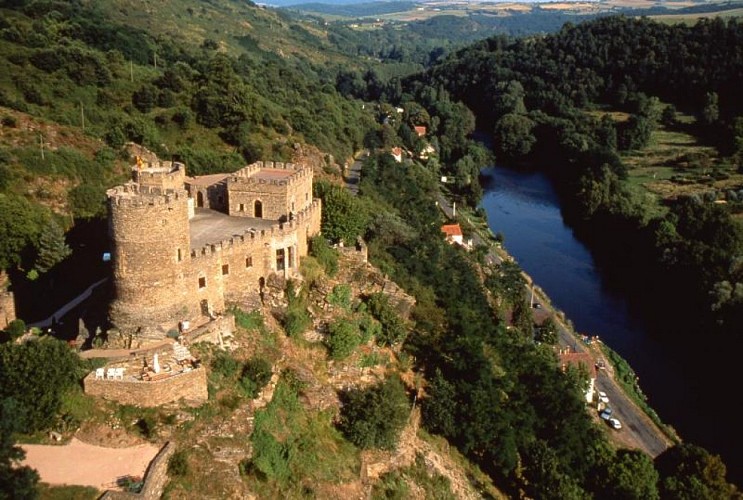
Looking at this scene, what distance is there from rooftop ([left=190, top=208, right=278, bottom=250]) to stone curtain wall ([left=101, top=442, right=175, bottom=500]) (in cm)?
797

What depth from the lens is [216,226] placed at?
2914 cm

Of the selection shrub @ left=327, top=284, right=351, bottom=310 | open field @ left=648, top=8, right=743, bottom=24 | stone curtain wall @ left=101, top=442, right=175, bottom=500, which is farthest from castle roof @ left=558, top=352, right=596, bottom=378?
open field @ left=648, top=8, right=743, bottom=24

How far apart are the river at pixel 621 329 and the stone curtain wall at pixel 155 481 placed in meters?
29.5

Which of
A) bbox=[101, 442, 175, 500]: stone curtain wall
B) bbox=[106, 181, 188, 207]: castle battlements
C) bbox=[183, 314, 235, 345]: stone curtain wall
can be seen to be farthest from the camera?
bbox=[183, 314, 235, 345]: stone curtain wall

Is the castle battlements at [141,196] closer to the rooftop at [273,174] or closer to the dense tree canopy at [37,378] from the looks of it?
the dense tree canopy at [37,378]

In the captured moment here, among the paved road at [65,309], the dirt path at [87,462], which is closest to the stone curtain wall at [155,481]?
the dirt path at [87,462]

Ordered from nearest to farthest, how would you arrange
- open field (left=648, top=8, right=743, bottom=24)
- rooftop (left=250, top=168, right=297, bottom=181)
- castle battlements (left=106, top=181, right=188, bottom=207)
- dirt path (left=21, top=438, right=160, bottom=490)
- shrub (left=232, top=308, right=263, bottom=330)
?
dirt path (left=21, top=438, right=160, bottom=490)
castle battlements (left=106, top=181, right=188, bottom=207)
shrub (left=232, top=308, right=263, bottom=330)
rooftop (left=250, top=168, right=297, bottom=181)
open field (left=648, top=8, right=743, bottom=24)

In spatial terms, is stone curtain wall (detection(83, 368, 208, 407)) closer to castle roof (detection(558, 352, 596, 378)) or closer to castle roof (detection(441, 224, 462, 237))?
castle roof (detection(558, 352, 596, 378))

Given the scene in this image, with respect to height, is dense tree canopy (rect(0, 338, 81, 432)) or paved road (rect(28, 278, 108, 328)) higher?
dense tree canopy (rect(0, 338, 81, 432))

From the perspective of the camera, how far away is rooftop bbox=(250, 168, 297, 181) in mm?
32094

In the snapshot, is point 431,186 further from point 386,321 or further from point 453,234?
point 386,321

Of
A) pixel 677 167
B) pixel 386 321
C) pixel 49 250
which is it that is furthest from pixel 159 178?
pixel 677 167

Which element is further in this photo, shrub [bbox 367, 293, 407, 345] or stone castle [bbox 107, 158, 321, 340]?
shrub [bbox 367, 293, 407, 345]

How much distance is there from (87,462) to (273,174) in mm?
16938
